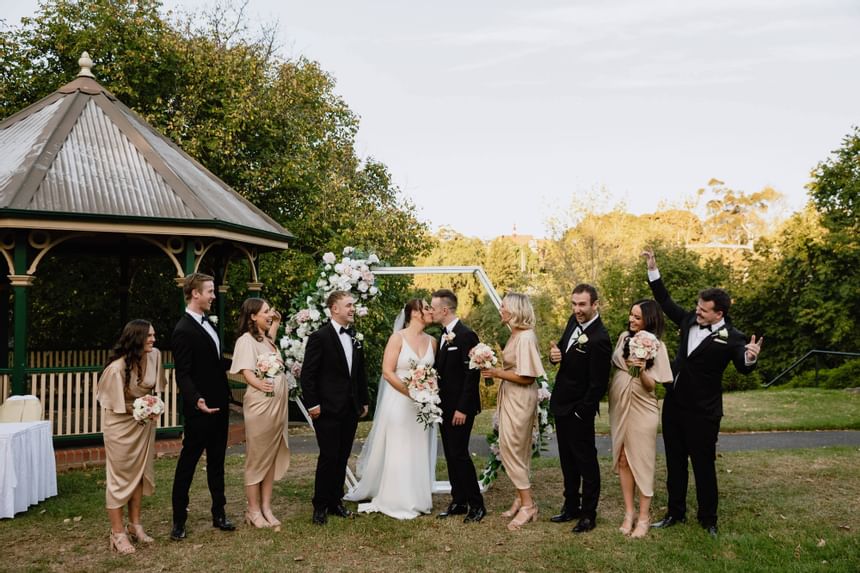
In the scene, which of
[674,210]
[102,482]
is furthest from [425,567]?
[674,210]

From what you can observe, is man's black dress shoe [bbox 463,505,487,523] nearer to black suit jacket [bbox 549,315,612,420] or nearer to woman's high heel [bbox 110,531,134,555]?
black suit jacket [bbox 549,315,612,420]

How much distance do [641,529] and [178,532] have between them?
4118 millimetres

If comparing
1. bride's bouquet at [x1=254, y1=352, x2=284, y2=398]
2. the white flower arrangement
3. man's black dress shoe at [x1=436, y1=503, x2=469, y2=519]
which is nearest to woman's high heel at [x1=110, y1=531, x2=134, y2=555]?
bride's bouquet at [x1=254, y1=352, x2=284, y2=398]

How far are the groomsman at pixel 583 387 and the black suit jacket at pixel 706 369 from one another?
0.68 metres

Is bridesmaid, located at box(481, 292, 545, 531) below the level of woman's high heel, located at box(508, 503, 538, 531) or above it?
above

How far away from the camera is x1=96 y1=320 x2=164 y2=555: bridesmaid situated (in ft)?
20.5

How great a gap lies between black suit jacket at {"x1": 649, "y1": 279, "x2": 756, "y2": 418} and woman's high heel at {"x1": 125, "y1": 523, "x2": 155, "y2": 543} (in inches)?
190

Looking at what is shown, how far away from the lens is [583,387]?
22.0 feet

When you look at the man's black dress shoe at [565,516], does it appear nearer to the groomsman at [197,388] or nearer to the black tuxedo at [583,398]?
the black tuxedo at [583,398]

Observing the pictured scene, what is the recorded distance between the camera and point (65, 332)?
61.5 ft

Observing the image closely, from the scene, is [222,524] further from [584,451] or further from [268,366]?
[584,451]

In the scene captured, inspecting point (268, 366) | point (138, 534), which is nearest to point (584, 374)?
point (268, 366)

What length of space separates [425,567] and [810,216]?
95.3 ft

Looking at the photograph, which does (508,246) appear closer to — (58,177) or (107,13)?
(107,13)
